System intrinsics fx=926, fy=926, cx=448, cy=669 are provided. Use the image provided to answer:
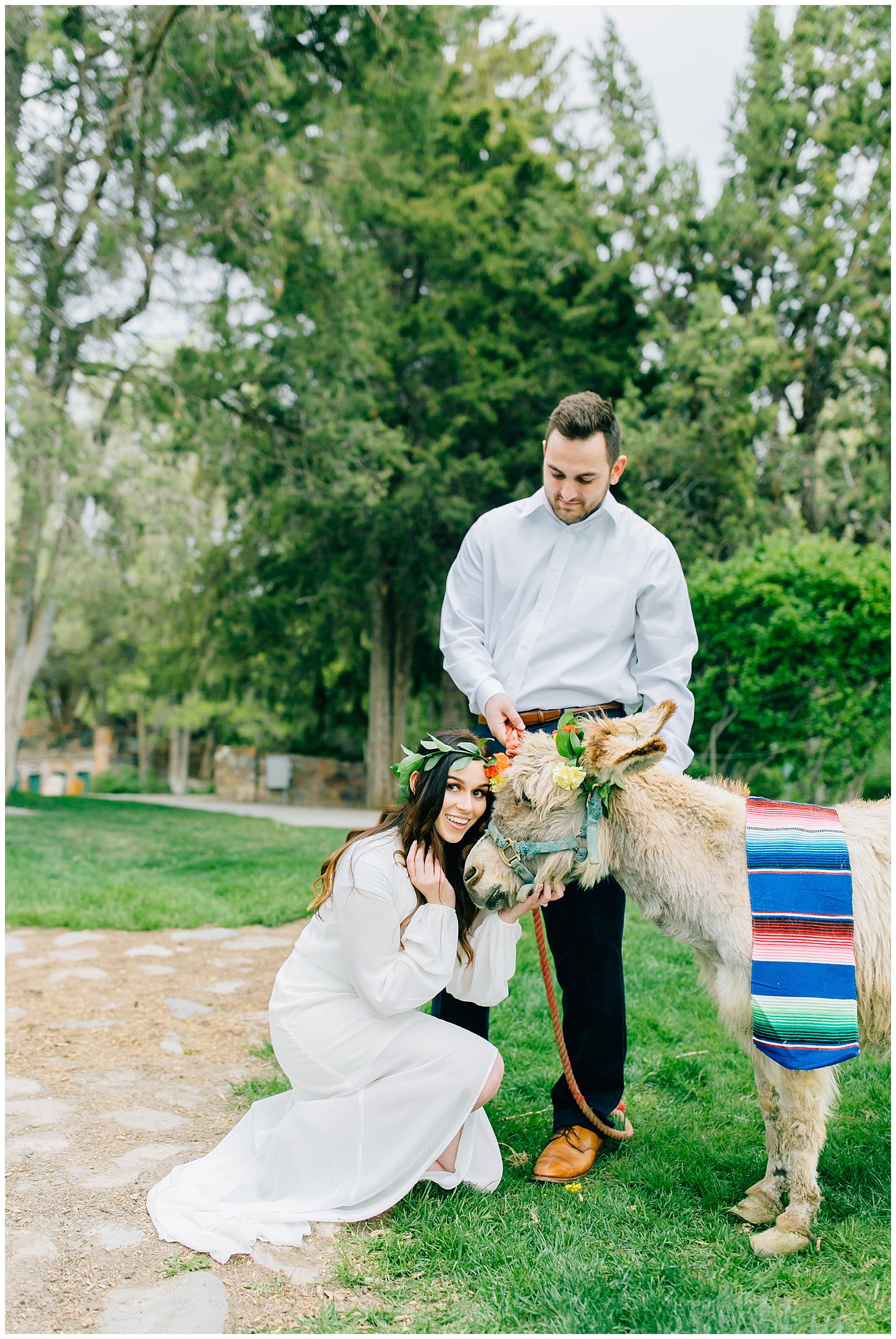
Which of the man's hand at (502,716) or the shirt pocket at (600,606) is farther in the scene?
the shirt pocket at (600,606)

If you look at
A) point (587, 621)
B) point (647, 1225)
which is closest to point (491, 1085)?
point (647, 1225)

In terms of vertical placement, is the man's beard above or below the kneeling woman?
above

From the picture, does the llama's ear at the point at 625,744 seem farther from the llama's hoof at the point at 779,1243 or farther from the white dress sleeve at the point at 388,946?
the llama's hoof at the point at 779,1243

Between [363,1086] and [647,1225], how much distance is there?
104 cm

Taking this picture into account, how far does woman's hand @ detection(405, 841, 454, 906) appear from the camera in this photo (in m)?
3.21

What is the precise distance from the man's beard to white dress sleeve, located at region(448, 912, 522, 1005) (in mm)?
1514

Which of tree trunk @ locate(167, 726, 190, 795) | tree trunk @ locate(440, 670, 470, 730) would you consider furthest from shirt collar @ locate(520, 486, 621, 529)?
tree trunk @ locate(167, 726, 190, 795)

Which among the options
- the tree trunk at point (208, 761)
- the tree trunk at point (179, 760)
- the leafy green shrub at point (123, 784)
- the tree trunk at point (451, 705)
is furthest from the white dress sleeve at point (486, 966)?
the tree trunk at point (208, 761)

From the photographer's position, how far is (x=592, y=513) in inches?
139

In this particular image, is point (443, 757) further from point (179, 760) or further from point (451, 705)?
point (179, 760)

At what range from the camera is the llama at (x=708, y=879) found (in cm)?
295

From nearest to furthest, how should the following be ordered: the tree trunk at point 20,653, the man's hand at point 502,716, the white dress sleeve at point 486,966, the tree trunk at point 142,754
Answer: the man's hand at point 502,716, the white dress sleeve at point 486,966, the tree trunk at point 20,653, the tree trunk at point 142,754

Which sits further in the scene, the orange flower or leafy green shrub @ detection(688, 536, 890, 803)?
leafy green shrub @ detection(688, 536, 890, 803)

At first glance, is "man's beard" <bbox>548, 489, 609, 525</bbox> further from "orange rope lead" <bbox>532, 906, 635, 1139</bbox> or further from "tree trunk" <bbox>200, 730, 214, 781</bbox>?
"tree trunk" <bbox>200, 730, 214, 781</bbox>
